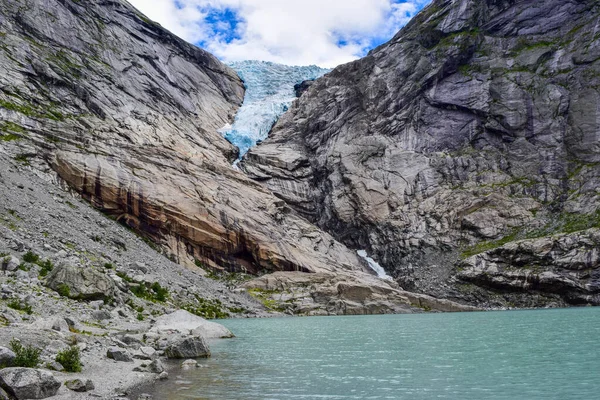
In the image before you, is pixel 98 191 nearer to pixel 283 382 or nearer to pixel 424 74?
pixel 283 382

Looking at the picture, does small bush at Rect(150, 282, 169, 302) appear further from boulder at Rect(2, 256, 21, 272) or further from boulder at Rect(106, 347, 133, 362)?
boulder at Rect(106, 347, 133, 362)

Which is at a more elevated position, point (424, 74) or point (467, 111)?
point (424, 74)

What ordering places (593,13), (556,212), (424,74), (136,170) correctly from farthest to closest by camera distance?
(424,74) < (593,13) < (556,212) < (136,170)

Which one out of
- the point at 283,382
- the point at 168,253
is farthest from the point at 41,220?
the point at 283,382

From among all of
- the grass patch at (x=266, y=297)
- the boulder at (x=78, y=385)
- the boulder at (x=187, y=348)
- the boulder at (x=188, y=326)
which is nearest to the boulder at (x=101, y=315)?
the boulder at (x=188, y=326)

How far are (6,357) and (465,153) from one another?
117 metres

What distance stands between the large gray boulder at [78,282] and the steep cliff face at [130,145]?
4806cm

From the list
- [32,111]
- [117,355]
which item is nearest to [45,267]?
[117,355]

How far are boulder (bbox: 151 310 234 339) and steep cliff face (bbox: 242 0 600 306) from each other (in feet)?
205

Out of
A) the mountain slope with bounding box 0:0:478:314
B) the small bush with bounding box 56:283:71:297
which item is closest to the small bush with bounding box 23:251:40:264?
the small bush with bounding box 56:283:71:297

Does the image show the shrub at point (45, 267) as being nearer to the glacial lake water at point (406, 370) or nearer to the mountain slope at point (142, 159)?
the glacial lake water at point (406, 370)

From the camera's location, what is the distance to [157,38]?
148875 mm

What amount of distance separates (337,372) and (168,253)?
6866cm

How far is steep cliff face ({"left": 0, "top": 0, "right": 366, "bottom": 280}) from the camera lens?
85625mm
